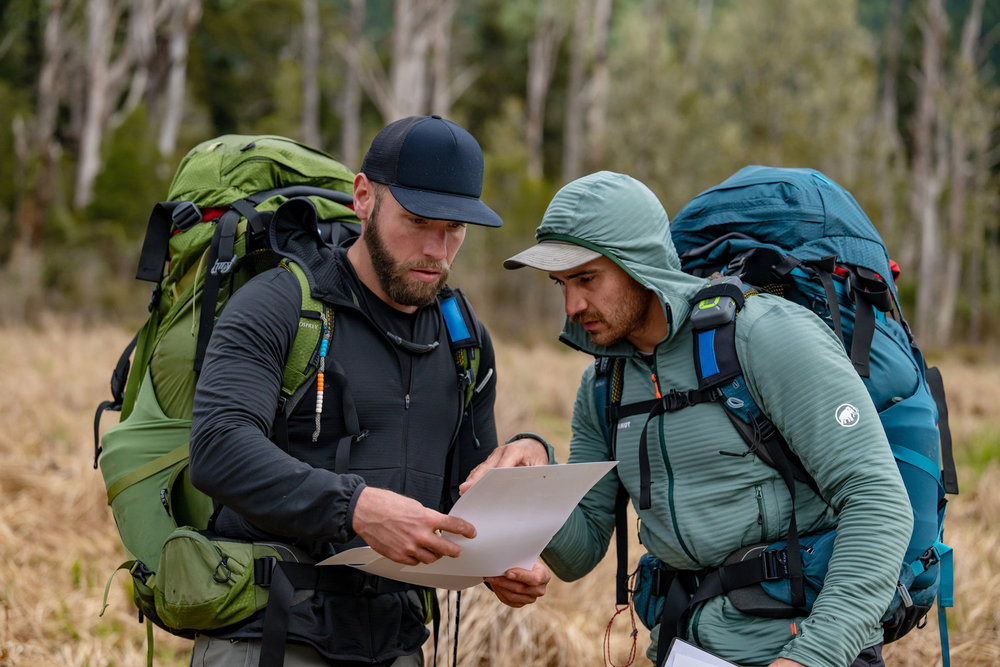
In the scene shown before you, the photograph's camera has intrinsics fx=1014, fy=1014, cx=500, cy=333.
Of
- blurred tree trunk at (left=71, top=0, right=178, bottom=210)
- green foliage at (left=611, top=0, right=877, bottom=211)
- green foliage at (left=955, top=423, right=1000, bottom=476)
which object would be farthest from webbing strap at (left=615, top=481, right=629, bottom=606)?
green foliage at (left=611, top=0, right=877, bottom=211)

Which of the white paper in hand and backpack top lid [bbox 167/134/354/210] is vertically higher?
backpack top lid [bbox 167/134/354/210]

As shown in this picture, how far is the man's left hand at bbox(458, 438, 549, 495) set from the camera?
2785 mm

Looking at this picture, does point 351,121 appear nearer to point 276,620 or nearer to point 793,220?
point 793,220

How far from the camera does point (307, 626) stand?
8.61 feet

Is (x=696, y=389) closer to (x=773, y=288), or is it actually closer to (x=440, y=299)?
(x=773, y=288)

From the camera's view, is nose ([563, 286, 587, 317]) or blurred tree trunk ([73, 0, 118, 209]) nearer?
nose ([563, 286, 587, 317])

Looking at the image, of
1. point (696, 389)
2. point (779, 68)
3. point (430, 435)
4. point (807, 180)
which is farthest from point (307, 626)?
point (779, 68)

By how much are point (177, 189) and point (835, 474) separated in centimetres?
211

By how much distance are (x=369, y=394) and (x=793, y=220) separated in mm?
1252

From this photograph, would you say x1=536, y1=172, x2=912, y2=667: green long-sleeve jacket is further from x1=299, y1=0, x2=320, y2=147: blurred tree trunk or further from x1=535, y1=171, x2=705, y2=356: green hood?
x1=299, y1=0, x2=320, y2=147: blurred tree trunk

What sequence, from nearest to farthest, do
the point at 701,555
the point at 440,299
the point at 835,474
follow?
the point at 835,474, the point at 701,555, the point at 440,299

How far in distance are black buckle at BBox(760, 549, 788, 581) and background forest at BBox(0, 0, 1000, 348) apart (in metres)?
13.5

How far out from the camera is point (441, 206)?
2.74m

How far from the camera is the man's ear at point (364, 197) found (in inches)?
112
